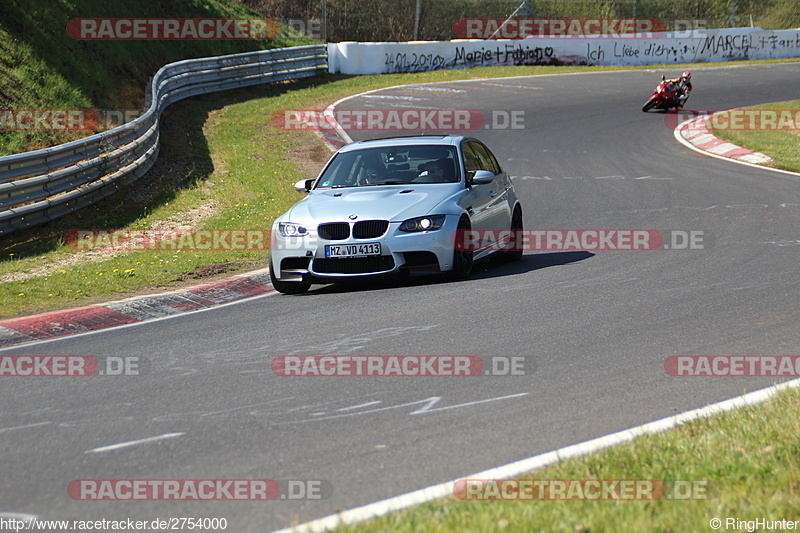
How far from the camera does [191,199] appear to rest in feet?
54.3

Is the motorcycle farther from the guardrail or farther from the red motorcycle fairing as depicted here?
the guardrail

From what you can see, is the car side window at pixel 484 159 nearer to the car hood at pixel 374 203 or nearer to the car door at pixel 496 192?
the car door at pixel 496 192

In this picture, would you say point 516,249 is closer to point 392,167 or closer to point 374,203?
point 392,167

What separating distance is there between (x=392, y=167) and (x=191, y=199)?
7.21 metres

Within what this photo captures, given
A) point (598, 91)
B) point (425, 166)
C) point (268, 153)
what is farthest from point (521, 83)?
point (425, 166)

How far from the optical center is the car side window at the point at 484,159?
36.1 feet

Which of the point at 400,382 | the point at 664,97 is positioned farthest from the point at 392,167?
the point at 664,97

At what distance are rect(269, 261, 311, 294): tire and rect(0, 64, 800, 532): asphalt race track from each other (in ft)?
0.52

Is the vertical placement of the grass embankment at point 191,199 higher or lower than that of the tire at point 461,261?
lower

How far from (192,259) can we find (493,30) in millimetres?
32123

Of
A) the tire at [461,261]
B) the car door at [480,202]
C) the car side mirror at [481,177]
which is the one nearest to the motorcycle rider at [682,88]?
the car door at [480,202]

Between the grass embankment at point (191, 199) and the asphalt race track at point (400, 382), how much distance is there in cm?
211

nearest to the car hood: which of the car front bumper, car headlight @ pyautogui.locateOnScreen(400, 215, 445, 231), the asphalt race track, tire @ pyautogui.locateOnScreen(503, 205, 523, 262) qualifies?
car headlight @ pyautogui.locateOnScreen(400, 215, 445, 231)

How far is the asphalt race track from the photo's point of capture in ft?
14.5
